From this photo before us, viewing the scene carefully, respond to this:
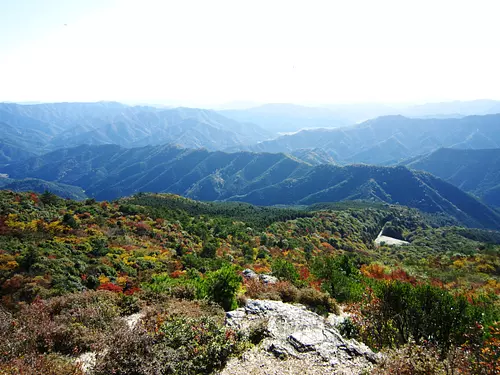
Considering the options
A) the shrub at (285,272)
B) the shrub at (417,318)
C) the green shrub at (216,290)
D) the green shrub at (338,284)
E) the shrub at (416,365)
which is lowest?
the shrub at (285,272)

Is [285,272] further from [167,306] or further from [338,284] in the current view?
[167,306]

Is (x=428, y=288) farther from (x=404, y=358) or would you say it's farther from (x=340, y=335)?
(x=404, y=358)

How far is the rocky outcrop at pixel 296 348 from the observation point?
28.4 ft

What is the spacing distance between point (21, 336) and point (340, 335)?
34.2 feet

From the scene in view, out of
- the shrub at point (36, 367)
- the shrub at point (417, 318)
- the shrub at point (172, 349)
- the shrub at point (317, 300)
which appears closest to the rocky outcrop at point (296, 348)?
the shrub at point (172, 349)

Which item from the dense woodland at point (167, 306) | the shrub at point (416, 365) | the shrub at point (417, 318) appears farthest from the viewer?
the shrub at point (417, 318)

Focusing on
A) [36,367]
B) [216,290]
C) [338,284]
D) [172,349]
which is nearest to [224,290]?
[216,290]

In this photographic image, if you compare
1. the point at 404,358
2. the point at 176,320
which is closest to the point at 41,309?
the point at 176,320

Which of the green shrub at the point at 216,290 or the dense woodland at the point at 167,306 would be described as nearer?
the dense woodland at the point at 167,306

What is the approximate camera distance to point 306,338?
33.1 feet

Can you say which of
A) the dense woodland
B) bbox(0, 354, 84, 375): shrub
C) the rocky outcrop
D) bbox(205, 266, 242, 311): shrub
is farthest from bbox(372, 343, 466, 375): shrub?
bbox(0, 354, 84, 375): shrub

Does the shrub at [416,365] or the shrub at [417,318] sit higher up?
the shrub at [416,365]

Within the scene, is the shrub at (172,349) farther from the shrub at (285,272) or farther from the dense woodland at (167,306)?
the shrub at (285,272)

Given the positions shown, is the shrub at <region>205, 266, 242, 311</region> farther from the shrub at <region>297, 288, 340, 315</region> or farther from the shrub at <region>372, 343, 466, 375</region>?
the shrub at <region>372, 343, 466, 375</region>
